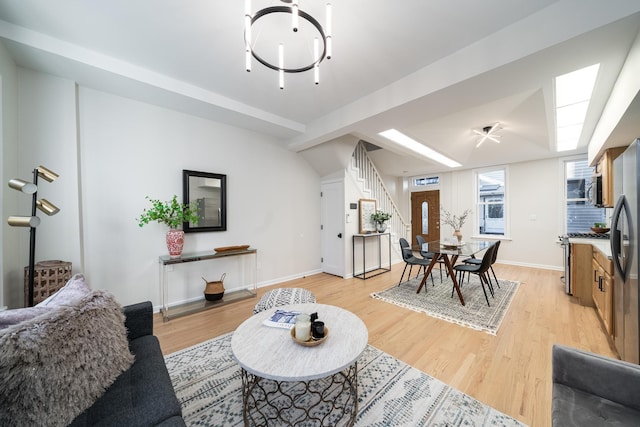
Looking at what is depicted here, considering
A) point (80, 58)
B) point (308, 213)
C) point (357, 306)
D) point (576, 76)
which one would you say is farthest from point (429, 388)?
point (80, 58)

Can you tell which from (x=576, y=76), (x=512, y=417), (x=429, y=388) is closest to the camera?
(x=512, y=417)

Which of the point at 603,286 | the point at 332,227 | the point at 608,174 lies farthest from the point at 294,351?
the point at 608,174

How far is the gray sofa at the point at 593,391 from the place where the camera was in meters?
1.02

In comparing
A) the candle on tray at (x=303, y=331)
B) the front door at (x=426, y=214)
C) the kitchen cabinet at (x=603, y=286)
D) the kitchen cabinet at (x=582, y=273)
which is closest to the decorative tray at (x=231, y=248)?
the candle on tray at (x=303, y=331)

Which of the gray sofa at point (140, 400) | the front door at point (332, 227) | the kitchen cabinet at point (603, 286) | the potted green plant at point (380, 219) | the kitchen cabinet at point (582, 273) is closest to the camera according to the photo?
the gray sofa at point (140, 400)

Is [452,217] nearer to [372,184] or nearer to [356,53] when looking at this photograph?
[372,184]

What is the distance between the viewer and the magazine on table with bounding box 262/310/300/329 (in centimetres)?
169

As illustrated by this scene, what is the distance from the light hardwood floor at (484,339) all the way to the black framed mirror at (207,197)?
120 cm

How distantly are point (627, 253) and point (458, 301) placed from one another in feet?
6.58

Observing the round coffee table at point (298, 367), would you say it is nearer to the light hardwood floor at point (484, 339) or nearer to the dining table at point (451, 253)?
the light hardwood floor at point (484, 339)

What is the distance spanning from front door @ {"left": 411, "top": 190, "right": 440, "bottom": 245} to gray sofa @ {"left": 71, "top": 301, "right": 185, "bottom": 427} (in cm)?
719

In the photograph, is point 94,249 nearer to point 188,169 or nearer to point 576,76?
point 188,169

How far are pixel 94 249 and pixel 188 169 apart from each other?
1439 mm

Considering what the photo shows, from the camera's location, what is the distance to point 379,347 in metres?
2.30
